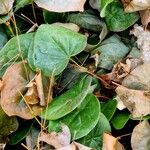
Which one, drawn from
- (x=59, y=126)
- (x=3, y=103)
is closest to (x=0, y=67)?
(x=3, y=103)

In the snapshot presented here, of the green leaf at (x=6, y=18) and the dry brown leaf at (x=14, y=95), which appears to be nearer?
the dry brown leaf at (x=14, y=95)

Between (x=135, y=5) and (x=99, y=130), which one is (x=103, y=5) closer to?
(x=135, y=5)

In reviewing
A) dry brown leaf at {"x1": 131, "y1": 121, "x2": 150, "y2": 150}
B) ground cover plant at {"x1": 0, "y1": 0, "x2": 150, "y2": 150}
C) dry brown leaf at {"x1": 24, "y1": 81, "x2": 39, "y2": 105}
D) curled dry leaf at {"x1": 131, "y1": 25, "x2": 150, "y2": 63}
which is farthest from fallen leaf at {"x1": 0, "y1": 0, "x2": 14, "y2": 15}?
dry brown leaf at {"x1": 131, "y1": 121, "x2": 150, "y2": 150}

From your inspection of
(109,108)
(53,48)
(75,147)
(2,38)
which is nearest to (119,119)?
(109,108)

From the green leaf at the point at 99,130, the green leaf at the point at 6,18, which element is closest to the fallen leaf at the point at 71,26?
the green leaf at the point at 6,18

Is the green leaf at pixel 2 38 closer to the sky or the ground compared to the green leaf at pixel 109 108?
closer to the sky

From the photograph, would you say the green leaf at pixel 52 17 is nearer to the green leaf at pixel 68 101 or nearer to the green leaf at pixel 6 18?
the green leaf at pixel 6 18

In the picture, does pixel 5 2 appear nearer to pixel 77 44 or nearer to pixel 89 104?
pixel 77 44

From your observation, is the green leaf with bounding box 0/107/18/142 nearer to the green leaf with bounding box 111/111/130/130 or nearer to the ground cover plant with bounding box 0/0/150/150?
the ground cover plant with bounding box 0/0/150/150
